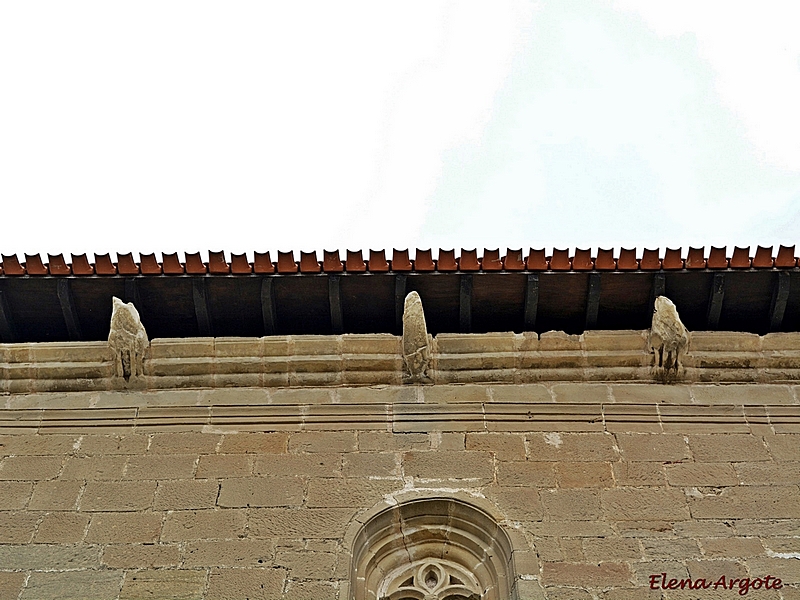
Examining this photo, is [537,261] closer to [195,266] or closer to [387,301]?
[387,301]

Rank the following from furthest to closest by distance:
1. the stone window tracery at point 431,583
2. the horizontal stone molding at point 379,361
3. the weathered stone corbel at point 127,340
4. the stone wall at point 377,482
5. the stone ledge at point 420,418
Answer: the horizontal stone molding at point 379,361 → the weathered stone corbel at point 127,340 → the stone ledge at point 420,418 → the stone window tracery at point 431,583 → the stone wall at point 377,482

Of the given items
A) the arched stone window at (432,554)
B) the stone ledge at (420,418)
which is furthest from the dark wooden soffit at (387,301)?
the arched stone window at (432,554)

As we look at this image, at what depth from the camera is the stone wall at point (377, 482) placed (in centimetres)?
590

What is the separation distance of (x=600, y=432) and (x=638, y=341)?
0.89 metres

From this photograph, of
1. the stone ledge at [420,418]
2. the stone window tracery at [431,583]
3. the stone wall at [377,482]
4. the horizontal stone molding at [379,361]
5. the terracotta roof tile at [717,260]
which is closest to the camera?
the stone wall at [377,482]

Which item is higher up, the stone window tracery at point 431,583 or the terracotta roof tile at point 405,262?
the terracotta roof tile at point 405,262

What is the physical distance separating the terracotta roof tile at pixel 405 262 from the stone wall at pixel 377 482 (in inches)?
32.0

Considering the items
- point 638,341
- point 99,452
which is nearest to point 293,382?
point 99,452

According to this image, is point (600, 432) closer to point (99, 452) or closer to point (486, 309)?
point (486, 309)

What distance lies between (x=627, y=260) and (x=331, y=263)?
7.12ft

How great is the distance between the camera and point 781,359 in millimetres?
7406

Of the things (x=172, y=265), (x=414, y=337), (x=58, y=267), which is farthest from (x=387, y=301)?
(x=58, y=267)

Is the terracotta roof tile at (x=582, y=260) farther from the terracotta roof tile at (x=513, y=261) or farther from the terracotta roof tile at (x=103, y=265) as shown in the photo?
the terracotta roof tile at (x=103, y=265)

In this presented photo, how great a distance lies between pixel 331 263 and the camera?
7.16 metres
